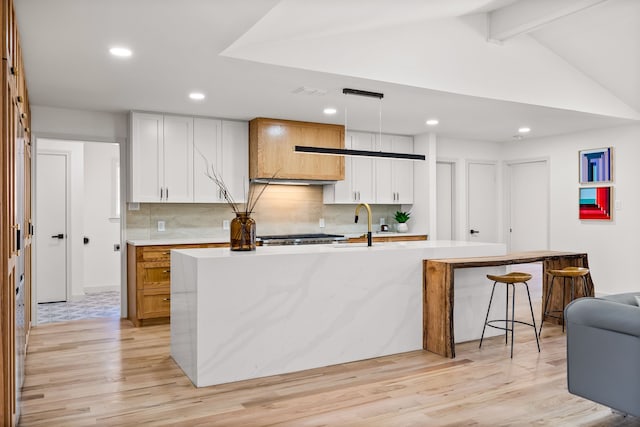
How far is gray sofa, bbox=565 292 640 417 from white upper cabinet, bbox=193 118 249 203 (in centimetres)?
401

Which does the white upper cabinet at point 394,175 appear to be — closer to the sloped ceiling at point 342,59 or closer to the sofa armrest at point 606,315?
the sloped ceiling at point 342,59

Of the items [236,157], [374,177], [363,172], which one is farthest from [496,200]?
[236,157]

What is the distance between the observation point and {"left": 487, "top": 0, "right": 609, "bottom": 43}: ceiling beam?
3963 mm

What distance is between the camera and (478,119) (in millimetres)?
5988

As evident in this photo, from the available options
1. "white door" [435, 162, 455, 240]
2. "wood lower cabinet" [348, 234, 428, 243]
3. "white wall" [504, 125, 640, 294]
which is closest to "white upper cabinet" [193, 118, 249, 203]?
"wood lower cabinet" [348, 234, 428, 243]

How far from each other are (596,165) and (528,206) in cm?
133

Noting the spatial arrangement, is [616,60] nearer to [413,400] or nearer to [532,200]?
[532,200]

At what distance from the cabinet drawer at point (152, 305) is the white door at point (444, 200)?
422cm

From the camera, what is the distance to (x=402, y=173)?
722cm

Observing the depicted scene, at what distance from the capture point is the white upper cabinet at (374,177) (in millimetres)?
6699

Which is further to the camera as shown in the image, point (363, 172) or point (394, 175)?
point (394, 175)

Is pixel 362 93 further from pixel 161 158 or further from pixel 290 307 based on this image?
pixel 161 158

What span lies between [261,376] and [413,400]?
3.45ft

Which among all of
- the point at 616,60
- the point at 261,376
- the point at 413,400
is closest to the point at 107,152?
the point at 261,376
